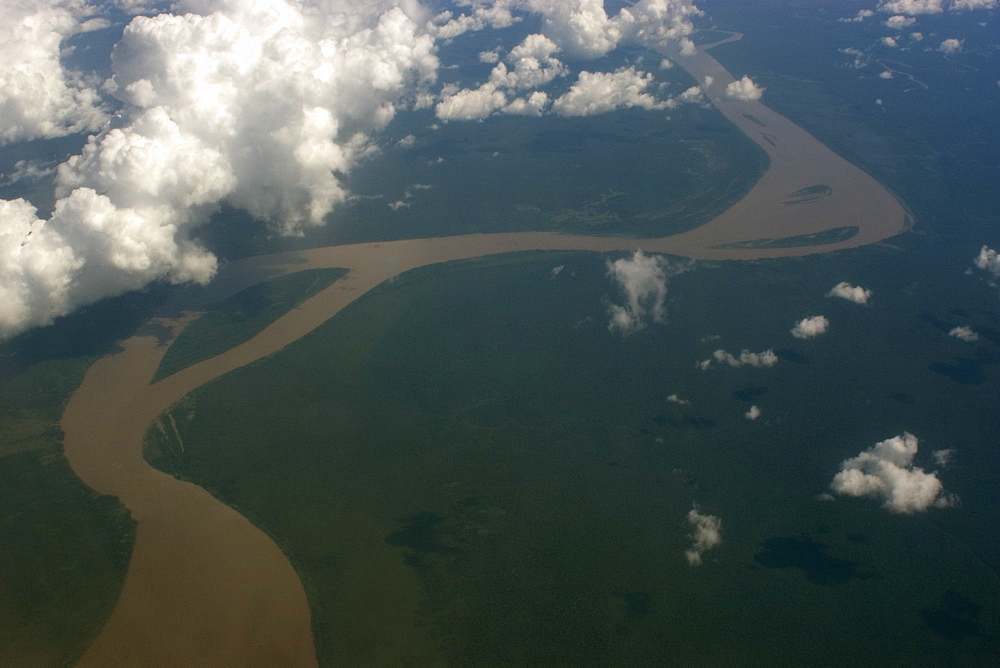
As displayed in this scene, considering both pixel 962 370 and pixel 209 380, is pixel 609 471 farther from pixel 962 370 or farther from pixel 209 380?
pixel 209 380

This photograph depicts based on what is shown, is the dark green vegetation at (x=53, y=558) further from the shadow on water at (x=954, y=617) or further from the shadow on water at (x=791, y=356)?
the shadow on water at (x=791, y=356)

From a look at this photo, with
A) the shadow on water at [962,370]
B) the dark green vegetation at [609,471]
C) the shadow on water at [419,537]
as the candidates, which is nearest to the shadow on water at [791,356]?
the dark green vegetation at [609,471]

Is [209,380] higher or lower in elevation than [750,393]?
higher

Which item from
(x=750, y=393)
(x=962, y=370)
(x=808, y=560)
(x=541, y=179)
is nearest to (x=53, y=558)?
(x=808, y=560)

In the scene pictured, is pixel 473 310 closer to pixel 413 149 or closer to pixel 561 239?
pixel 561 239

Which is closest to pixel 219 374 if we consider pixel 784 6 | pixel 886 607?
pixel 886 607

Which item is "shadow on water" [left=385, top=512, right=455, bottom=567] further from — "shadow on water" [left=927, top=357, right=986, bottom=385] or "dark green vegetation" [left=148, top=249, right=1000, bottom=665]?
"shadow on water" [left=927, top=357, right=986, bottom=385]
